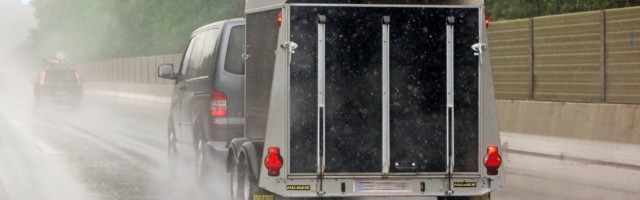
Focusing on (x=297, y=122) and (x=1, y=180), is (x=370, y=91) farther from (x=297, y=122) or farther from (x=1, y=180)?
(x=1, y=180)

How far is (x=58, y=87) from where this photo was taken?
1731 inches

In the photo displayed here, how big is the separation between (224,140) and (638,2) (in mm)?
15731

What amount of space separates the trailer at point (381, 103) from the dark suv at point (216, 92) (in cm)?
397

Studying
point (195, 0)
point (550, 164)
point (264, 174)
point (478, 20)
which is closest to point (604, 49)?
point (550, 164)

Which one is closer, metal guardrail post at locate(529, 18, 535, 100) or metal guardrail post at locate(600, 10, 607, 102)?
metal guardrail post at locate(600, 10, 607, 102)

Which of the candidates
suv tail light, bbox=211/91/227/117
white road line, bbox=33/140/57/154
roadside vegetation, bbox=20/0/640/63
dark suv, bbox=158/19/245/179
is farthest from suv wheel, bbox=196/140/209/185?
roadside vegetation, bbox=20/0/640/63

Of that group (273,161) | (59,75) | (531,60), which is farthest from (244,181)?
(59,75)

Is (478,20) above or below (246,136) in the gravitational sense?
above

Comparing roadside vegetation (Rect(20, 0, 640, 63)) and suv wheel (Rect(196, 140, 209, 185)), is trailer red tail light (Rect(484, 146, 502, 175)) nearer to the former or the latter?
suv wheel (Rect(196, 140, 209, 185))

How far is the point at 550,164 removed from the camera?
15.5 m

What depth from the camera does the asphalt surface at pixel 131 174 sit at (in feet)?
44.3

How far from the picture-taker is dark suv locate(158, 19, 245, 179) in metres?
13.8

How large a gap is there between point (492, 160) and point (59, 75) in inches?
1444

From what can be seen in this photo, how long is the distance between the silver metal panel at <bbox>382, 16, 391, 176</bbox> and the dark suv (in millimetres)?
4159
